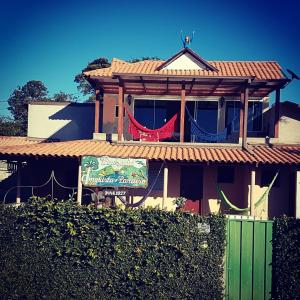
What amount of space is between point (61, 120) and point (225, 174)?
40.4ft

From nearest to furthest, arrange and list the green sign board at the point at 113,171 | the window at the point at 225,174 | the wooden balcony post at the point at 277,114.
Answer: the green sign board at the point at 113,171
the window at the point at 225,174
the wooden balcony post at the point at 277,114

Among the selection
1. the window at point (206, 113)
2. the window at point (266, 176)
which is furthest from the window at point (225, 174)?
the window at point (206, 113)

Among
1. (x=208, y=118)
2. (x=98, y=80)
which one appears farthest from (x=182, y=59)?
(x=98, y=80)

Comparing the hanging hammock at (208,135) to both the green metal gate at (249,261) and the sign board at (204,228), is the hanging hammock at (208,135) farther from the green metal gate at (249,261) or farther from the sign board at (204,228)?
the sign board at (204,228)

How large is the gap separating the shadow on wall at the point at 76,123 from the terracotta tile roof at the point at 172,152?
20.0ft

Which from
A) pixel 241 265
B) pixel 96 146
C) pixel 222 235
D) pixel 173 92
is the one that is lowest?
pixel 241 265

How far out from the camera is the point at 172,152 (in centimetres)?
1185

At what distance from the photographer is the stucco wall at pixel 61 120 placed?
19250 millimetres

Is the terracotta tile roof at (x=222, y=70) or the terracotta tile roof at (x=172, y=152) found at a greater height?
the terracotta tile roof at (x=222, y=70)

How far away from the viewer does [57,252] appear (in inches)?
240

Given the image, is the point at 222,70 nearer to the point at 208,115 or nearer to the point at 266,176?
the point at 208,115

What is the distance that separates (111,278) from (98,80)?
1047 cm

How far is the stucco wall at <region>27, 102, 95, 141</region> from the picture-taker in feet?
63.2

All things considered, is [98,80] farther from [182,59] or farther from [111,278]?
[111,278]
